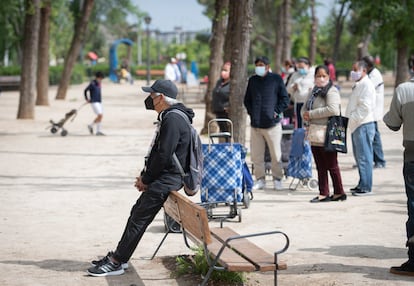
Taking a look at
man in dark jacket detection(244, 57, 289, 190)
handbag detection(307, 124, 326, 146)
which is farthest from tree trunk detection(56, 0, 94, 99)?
handbag detection(307, 124, 326, 146)

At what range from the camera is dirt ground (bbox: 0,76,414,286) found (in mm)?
8539

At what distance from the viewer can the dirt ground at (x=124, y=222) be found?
8539 millimetres

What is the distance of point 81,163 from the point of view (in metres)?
18.4

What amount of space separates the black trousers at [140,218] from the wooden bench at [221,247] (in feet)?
0.41

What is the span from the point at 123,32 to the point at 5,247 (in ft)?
463

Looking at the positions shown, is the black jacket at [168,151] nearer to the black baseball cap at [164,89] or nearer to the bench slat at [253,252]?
the black baseball cap at [164,89]

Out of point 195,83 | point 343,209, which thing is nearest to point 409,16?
point 195,83

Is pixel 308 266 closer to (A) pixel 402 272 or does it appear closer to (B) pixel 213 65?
(A) pixel 402 272

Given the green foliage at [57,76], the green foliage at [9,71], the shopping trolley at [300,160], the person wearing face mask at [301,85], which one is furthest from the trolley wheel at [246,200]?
the green foliage at [57,76]

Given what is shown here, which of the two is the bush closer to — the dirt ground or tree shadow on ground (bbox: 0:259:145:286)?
the dirt ground

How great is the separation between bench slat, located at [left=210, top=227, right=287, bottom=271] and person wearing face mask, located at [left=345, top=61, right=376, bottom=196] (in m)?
5.39

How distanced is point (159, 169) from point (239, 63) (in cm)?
818

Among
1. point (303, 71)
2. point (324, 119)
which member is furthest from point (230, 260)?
point (303, 71)

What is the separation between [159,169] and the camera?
8.19 metres
